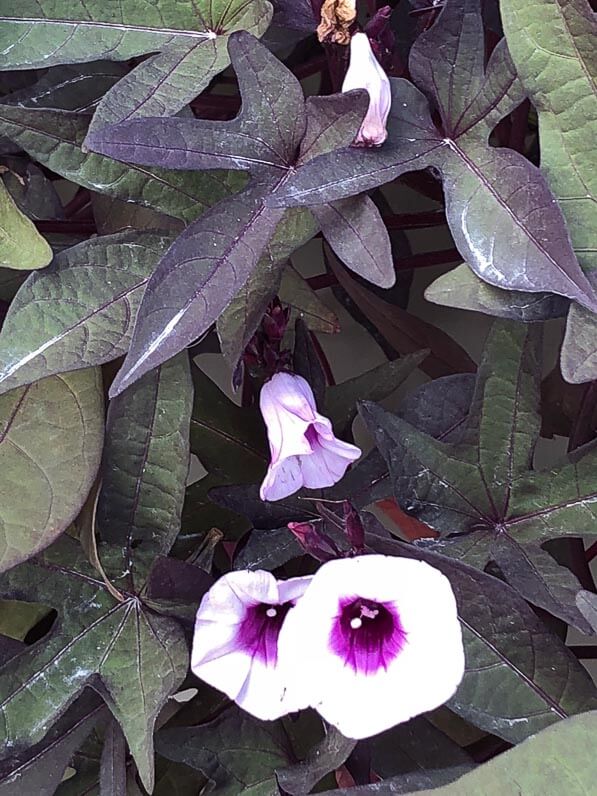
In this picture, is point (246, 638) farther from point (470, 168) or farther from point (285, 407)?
point (470, 168)

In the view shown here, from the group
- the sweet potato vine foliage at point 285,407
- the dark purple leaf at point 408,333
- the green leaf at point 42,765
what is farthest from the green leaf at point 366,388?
the green leaf at point 42,765

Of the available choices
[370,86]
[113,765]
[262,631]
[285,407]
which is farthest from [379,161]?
[113,765]

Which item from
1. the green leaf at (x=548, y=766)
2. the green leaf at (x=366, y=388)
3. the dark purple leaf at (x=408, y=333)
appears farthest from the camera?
the dark purple leaf at (x=408, y=333)

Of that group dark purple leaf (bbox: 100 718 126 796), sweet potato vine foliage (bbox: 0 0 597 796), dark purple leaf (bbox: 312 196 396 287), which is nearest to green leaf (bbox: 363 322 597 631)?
sweet potato vine foliage (bbox: 0 0 597 796)

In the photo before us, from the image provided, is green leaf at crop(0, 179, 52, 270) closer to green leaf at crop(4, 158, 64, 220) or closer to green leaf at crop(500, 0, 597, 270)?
green leaf at crop(4, 158, 64, 220)

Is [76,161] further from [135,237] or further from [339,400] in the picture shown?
[339,400]

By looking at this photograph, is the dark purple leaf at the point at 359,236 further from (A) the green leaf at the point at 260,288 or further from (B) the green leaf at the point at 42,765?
(B) the green leaf at the point at 42,765

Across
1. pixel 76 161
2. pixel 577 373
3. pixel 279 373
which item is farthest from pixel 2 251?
pixel 577 373
